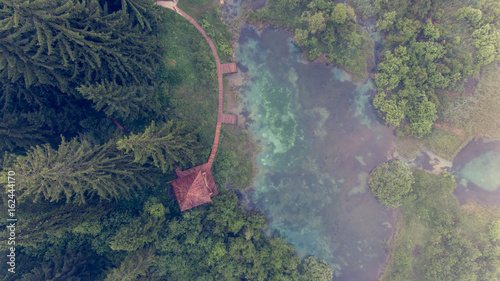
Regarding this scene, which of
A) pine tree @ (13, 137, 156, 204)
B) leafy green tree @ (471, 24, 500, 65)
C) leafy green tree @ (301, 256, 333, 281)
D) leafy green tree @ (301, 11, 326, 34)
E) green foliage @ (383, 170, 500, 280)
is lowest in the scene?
leafy green tree @ (301, 256, 333, 281)

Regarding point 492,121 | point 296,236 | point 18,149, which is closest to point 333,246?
point 296,236

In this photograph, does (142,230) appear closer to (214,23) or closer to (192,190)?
(192,190)

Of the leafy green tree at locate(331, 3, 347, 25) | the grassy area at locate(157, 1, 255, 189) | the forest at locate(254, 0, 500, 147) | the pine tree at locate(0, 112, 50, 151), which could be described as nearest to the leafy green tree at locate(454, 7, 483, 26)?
the forest at locate(254, 0, 500, 147)

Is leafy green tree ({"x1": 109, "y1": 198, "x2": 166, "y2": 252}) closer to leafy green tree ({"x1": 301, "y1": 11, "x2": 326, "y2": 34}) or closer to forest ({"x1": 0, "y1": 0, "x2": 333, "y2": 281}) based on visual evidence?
forest ({"x1": 0, "y1": 0, "x2": 333, "y2": 281})

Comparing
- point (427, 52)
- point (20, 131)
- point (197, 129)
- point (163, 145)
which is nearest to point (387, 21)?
point (427, 52)

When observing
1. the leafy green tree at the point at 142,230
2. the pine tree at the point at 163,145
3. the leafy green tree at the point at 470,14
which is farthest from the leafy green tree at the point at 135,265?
the leafy green tree at the point at 470,14

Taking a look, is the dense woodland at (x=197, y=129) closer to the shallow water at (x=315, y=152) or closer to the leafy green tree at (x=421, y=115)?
the leafy green tree at (x=421, y=115)

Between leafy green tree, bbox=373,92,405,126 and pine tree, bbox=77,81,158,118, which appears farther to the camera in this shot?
leafy green tree, bbox=373,92,405,126

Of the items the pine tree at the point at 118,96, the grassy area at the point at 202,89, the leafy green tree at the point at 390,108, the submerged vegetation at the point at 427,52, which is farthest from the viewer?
the grassy area at the point at 202,89
